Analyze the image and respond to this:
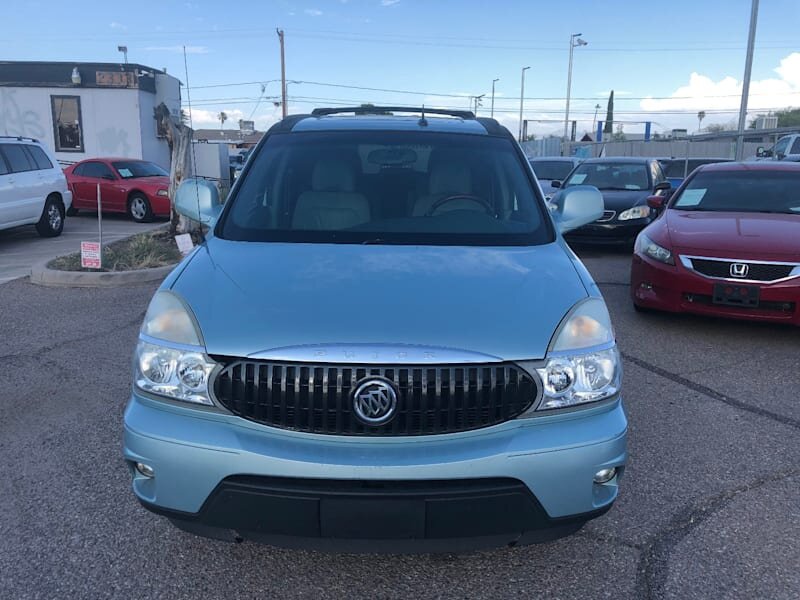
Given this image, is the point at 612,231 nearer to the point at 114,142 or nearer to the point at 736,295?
the point at 736,295

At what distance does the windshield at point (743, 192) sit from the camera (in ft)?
23.1

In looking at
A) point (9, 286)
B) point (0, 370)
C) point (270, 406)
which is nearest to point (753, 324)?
point (270, 406)

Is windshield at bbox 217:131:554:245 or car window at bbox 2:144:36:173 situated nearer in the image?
windshield at bbox 217:131:554:245

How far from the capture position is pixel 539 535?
2379 mm

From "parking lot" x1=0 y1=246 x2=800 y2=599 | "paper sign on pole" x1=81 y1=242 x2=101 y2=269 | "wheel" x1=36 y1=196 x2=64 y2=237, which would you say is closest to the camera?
"parking lot" x1=0 y1=246 x2=800 y2=599

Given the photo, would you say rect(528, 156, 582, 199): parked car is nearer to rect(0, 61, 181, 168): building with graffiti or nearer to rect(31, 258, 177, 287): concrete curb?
rect(31, 258, 177, 287): concrete curb

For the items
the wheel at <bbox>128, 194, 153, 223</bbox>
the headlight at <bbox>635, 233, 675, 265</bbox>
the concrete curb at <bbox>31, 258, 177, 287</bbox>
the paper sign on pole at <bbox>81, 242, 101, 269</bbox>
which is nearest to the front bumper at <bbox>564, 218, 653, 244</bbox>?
the headlight at <bbox>635, 233, 675, 265</bbox>

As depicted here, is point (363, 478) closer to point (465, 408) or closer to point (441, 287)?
point (465, 408)

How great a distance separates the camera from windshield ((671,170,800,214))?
7039 mm

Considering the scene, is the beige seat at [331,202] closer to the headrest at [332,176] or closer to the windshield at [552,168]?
the headrest at [332,176]

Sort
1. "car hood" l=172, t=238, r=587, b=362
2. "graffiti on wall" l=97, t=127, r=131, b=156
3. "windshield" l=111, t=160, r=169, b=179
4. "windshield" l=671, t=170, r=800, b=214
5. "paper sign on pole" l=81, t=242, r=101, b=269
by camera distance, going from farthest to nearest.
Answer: "graffiti on wall" l=97, t=127, r=131, b=156 < "windshield" l=111, t=160, r=169, b=179 < "paper sign on pole" l=81, t=242, r=101, b=269 < "windshield" l=671, t=170, r=800, b=214 < "car hood" l=172, t=238, r=587, b=362

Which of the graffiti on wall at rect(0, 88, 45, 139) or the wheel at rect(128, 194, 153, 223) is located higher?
the graffiti on wall at rect(0, 88, 45, 139)

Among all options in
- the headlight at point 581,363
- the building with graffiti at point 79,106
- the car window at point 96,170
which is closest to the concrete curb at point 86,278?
the headlight at point 581,363

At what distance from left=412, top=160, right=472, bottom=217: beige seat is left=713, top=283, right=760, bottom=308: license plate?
3.13 meters
